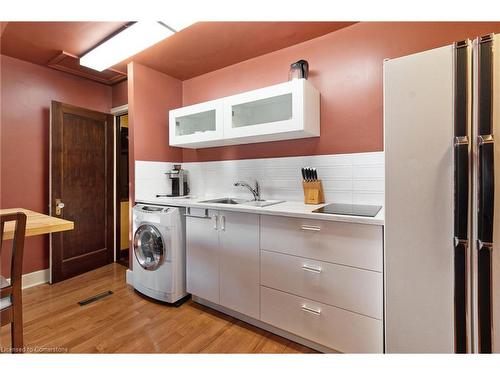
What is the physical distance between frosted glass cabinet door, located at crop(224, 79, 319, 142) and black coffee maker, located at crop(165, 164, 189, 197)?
0.84 metres

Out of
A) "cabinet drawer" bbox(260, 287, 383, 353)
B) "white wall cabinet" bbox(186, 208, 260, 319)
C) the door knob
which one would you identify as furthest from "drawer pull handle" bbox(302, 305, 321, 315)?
the door knob

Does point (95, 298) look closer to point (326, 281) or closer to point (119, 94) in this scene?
point (326, 281)

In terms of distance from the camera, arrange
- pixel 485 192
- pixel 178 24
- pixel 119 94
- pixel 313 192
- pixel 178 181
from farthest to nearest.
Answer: pixel 119 94 < pixel 178 181 < pixel 313 192 < pixel 178 24 < pixel 485 192

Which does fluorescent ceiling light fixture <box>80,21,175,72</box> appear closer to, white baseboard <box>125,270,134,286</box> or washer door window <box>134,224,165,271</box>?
washer door window <box>134,224,165,271</box>

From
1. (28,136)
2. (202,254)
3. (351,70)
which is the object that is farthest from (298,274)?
(28,136)

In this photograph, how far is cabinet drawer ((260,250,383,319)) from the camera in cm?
133

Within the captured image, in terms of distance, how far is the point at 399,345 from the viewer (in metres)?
1.23

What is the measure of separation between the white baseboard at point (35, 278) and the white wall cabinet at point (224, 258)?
5.74ft

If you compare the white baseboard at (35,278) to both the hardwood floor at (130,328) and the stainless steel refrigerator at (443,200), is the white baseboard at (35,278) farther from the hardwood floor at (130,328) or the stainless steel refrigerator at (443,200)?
the stainless steel refrigerator at (443,200)

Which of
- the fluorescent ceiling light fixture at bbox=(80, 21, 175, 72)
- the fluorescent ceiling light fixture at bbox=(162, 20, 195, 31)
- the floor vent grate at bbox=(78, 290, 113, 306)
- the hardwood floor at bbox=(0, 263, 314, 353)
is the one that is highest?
the fluorescent ceiling light fixture at bbox=(80, 21, 175, 72)

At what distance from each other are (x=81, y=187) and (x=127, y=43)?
1.72 meters

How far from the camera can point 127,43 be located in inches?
81.3

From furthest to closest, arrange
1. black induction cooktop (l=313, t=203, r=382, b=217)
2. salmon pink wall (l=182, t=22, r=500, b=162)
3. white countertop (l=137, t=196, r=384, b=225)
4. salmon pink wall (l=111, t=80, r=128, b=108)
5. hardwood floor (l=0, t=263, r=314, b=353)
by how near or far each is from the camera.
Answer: salmon pink wall (l=111, t=80, r=128, b=108), salmon pink wall (l=182, t=22, r=500, b=162), hardwood floor (l=0, t=263, r=314, b=353), black induction cooktop (l=313, t=203, r=382, b=217), white countertop (l=137, t=196, r=384, b=225)
